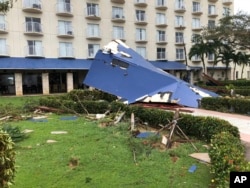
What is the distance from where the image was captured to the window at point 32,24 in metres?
32.4

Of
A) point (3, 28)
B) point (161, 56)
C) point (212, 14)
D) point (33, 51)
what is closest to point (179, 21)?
point (161, 56)

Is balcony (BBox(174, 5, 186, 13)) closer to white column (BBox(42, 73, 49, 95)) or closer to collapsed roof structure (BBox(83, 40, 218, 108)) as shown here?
white column (BBox(42, 73, 49, 95))

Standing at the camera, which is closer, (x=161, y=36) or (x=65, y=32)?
(x=65, y=32)

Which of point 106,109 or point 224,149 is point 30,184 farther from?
point 106,109

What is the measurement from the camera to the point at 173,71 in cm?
4284

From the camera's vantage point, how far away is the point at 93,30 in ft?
120

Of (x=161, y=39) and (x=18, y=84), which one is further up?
(x=161, y=39)

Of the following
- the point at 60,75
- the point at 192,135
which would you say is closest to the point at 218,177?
the point at 192,135

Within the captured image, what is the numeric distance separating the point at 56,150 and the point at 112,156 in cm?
178

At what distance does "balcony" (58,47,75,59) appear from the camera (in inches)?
1361

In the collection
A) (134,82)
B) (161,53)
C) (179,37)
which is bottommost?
(134,82)

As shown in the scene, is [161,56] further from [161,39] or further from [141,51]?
[141,51]

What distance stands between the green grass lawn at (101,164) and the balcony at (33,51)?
24.1 m

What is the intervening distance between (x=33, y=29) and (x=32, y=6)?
2.57m
